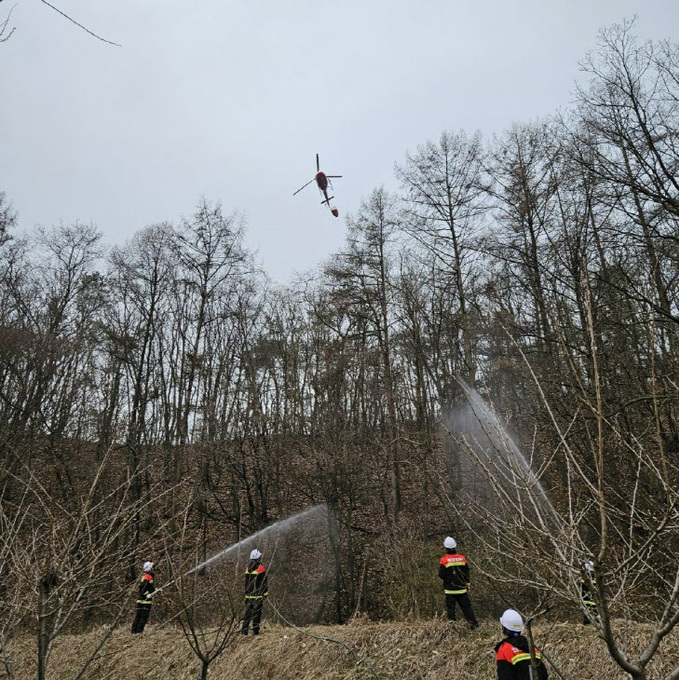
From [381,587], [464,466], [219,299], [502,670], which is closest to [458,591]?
[502,670]

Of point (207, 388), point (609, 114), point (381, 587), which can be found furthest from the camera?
point (207, 388)

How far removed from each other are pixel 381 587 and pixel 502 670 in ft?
35.2

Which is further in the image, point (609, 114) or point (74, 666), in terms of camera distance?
point (74, 666)

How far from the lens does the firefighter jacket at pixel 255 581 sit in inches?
397

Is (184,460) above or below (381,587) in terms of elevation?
above

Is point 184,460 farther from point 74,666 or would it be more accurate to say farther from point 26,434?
point 74,666

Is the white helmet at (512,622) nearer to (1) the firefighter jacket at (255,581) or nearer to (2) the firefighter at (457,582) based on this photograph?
(2) the firefighter at (457,582)

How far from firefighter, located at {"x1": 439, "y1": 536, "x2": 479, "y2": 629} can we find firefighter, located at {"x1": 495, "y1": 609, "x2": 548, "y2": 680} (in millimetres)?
3459

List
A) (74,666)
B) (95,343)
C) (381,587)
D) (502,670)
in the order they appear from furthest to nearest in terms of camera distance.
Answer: (95,343) → (381,587) → (74,666) → (502,670)

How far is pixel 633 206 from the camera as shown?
30.2 ft

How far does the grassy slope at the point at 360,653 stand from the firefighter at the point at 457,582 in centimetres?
34

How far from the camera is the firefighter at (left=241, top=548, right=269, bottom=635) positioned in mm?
10078

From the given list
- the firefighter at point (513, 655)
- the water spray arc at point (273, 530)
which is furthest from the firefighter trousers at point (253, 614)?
the firefighter at point (513, 655)

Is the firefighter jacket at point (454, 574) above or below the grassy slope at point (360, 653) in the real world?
above
